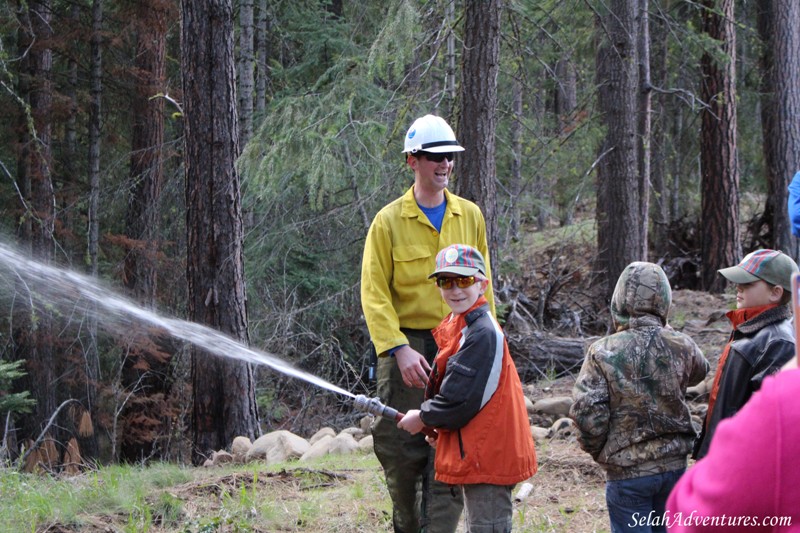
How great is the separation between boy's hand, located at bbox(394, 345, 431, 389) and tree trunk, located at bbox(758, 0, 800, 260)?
38.0 feet

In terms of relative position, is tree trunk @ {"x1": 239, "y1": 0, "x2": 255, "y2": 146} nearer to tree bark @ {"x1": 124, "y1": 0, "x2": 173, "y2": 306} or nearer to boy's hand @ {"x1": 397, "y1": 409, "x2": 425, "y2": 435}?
tree bark @ {"x1": 124, "y1": 0, "x2": 173, "y2": 306}

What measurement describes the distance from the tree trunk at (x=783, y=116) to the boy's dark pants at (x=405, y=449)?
11407mm

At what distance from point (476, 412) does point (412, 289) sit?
950mm

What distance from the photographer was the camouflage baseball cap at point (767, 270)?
3.91 m

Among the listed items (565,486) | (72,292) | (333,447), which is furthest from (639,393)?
(72,292)

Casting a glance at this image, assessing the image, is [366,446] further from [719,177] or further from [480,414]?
[719,177]

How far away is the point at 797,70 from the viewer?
14.4m

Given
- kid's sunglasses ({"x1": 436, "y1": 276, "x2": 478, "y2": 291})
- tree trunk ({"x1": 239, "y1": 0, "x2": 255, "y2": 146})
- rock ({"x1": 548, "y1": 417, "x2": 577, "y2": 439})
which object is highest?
tree trunk ({"x1": 239, "y1": 0, "x2": 255, "y2": 146})

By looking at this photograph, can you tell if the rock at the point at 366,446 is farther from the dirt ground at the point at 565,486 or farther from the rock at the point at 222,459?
the dirt ground at the point at 565,486

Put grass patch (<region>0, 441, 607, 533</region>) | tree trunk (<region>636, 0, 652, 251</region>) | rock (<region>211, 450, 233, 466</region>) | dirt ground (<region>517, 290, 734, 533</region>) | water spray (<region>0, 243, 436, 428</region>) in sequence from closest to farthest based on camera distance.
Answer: grass patch (<region>0, 441, 607, 533</region>) < dirt ground (<region>517, 290, 734, 533</region>) < rock (<region>211, 450, 233, 466</region>) < water spray (<region>0, 243, 436, 428</region>) < tree trunk (<region>636, 0, 652, 251</region>)

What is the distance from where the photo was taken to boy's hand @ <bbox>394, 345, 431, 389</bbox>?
14.0 feet

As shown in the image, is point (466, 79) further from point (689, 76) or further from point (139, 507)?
point (689, 76)

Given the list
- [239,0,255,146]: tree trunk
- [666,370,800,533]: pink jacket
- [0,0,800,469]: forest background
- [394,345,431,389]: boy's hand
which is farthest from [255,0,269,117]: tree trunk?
[666,370,800,533]: pink jacket

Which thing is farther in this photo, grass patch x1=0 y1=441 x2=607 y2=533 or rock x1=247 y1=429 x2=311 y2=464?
rock x1=247 y1=429 x2=311 y2=464
